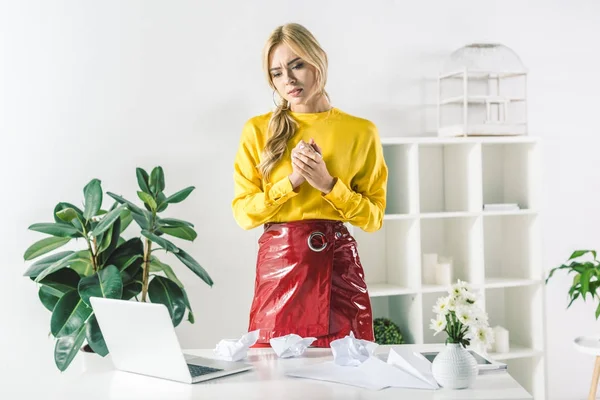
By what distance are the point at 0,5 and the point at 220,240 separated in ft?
4.92

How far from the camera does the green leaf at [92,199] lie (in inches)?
130

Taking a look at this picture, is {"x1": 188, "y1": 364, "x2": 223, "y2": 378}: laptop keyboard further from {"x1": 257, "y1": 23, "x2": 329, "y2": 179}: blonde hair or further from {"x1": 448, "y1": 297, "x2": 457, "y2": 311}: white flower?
{"x1": 257, "y1": 23, "x2": 329, "y2": 179}: blonde hair

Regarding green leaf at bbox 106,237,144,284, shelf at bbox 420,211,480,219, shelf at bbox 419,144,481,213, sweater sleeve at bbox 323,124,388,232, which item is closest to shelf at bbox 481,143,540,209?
shelf at bbox 419,144,481,213

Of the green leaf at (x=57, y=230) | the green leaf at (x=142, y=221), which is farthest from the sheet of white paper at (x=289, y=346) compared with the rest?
the green leaf at (x=57, y=230)

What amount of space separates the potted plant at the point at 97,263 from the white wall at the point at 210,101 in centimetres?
34

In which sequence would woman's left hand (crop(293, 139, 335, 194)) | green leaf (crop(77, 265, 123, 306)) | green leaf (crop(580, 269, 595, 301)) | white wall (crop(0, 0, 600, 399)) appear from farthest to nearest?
green leaf (crop(580, 269, 595, 301)), white wall (crop(0, 0, 600, 399)), green leaf (crop(77, 265, 123, 306)), woman's left hand (crop(293, 139, 335, 194))

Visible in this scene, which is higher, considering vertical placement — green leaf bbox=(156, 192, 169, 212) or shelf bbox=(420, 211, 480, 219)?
green leaf bbox=(156, 192, 169, 212)

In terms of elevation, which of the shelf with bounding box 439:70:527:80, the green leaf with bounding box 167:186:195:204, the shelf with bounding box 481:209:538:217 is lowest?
the shelf with bounding box 481:209:538:217

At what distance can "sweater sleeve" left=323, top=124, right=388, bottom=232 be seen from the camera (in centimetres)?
261

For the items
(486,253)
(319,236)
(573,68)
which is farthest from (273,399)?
(573,68)

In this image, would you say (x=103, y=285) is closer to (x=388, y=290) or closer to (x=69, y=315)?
(x=69, y=315)

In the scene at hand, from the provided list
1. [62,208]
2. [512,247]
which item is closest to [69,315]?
[62,208]

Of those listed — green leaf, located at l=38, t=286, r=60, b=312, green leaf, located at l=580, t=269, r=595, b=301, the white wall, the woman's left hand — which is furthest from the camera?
green leaf, located at l=580, t=269, r=595, b=301

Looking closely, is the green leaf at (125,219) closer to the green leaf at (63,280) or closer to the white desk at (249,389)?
the green leaf at (63,280)
